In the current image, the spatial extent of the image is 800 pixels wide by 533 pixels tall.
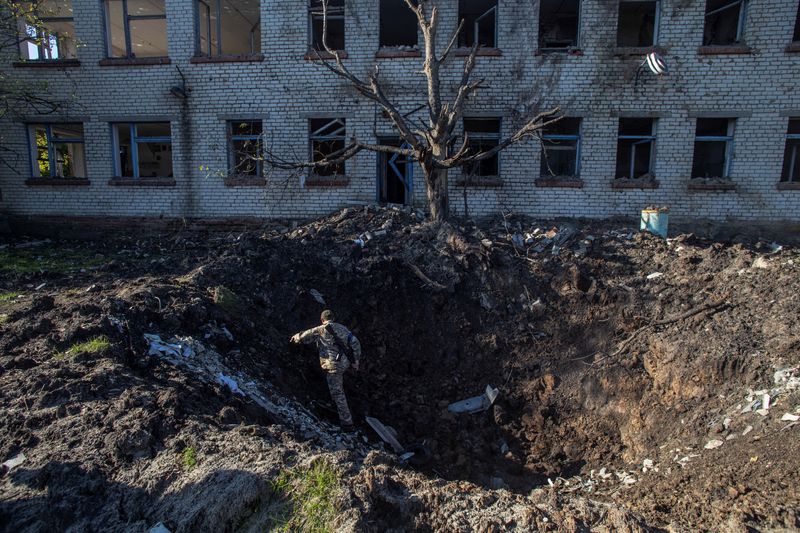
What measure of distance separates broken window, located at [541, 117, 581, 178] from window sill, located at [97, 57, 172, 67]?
957 centimetres

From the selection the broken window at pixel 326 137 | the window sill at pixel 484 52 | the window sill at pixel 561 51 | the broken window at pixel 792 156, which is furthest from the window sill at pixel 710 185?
the broken window at pixel 326 137

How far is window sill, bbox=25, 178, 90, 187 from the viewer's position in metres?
12.1

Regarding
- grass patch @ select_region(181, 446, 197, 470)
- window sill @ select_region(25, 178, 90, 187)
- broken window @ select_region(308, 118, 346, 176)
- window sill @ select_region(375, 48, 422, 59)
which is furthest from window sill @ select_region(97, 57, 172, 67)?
grass patch @ select_region(181, 446, 197, 470)

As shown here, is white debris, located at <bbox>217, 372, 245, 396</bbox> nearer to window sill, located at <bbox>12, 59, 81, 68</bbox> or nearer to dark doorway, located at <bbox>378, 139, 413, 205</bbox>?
dark doorway, located at <bbox>378, 139, 413, 205</bbox>

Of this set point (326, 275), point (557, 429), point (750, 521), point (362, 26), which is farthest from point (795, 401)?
point (362, 26)

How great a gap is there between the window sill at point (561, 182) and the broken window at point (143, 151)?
931 centimetres

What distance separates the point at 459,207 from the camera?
37.2 ft

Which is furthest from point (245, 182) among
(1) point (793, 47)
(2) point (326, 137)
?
(1) point (793, 47)

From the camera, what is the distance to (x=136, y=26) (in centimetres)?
1276

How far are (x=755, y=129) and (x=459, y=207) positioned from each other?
685cm

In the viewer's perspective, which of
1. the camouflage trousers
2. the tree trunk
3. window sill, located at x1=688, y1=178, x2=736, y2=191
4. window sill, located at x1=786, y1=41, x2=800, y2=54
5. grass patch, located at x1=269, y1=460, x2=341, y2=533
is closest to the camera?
grass patch, located at x1=269, y1=460, x2=341, y2=533

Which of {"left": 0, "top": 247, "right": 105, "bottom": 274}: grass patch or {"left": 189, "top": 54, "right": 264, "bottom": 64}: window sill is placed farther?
{"left": 189, "top": 54, "right": 264, "bottom": 64}: window sill

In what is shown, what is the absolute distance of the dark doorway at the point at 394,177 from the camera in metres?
11.5

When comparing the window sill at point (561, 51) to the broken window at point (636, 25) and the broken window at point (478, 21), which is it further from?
the broken window at point (636, 25)
